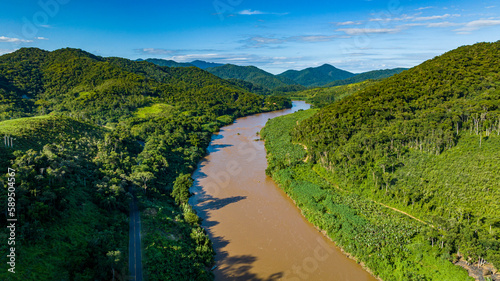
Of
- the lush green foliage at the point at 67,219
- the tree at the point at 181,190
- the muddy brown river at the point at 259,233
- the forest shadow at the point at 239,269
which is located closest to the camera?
the lush green foliage at the point at 67,219

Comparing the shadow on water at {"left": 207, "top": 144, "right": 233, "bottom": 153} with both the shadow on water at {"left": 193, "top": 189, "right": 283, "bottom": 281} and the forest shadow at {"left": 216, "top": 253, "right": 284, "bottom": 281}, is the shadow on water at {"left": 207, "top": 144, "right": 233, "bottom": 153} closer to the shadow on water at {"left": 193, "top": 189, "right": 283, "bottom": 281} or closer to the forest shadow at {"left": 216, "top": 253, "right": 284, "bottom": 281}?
the shadow on water at {"left": 193, "top": 189, "right": 283, "bottom": 281}

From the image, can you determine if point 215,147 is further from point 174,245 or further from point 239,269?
point 239,269

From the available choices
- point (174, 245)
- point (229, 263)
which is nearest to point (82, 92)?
point (174, 245)

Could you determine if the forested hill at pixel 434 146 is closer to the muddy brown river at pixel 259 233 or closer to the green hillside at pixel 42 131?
the muddy brown river at pixel 259 233

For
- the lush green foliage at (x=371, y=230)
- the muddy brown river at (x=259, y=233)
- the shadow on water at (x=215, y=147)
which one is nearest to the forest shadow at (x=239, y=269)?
the muddy brown river at (x=259, y=233)

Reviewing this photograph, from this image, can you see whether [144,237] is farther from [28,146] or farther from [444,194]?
[444,194]

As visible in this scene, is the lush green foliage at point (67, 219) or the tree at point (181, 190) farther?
the tree at point (181, 190)
